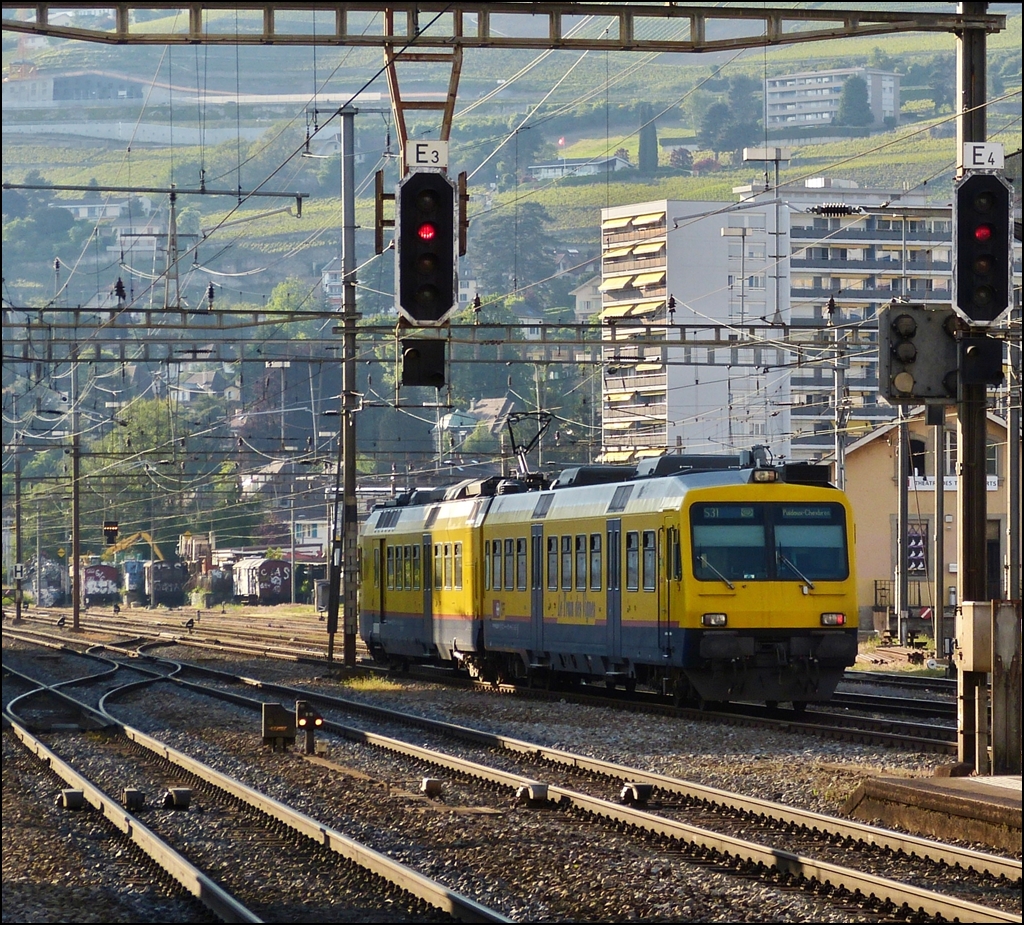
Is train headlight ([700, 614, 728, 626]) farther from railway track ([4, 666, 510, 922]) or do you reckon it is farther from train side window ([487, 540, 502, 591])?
train side window ([487, 540, 502, 591])

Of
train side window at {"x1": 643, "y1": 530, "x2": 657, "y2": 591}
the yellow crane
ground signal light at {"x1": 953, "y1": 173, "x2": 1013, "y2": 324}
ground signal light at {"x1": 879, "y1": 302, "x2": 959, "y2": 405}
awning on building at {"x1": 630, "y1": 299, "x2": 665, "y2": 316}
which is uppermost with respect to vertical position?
awning on building at {"x1": 630, "y1": 299, "x2": 665, "y2": 316}

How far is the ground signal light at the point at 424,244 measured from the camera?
45.1 feet

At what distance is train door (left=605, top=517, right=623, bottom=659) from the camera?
24016 mm

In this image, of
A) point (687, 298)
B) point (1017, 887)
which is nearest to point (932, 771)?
point (1017, 887)

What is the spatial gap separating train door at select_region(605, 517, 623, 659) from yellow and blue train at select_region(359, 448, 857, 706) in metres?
0.03

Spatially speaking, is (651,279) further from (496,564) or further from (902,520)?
(496,564)

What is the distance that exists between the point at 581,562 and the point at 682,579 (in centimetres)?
376

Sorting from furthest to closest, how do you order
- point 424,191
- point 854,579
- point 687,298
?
point 687,298 → point 854,579 → point 424,191

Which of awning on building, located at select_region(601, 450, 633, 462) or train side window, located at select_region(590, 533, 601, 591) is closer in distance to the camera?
train side window, located at select_region(590, 533, 601, 591)

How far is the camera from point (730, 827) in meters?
13.0

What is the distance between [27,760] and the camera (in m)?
19.5

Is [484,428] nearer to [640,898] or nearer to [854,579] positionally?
[854,579]

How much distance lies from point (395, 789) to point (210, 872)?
4116 mm

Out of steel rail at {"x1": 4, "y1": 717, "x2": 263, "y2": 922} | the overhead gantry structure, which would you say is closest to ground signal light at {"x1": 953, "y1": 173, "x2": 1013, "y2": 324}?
the overhead gantry structure
